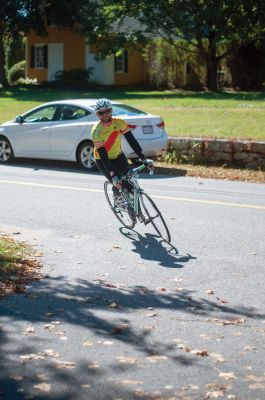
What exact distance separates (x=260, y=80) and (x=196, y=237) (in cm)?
3508

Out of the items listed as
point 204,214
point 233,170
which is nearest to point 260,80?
point 233,170

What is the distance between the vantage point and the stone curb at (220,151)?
16.6 m

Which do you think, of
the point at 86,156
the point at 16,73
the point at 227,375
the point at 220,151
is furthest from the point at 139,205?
the point at 16,73

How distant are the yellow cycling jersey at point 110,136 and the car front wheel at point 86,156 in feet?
20.9

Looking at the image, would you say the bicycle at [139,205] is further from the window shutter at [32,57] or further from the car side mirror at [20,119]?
the window shutter at [32,57]

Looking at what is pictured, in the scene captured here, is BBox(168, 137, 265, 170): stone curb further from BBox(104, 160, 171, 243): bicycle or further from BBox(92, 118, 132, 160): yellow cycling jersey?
BBox(104, 160, 171, 243): bicycle

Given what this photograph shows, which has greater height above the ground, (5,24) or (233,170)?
(5,24)

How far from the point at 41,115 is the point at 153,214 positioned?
8938 mm

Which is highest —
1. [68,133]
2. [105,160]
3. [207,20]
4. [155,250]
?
[207,20]

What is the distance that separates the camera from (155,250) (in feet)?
29.7

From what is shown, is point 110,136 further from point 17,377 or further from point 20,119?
point 20,119

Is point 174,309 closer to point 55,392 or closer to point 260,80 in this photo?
point 55,392

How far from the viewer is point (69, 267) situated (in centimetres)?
813

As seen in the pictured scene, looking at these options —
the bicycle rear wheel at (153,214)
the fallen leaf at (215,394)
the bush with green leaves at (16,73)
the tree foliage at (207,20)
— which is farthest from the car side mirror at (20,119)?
the bush with green leaves at (16,73)
